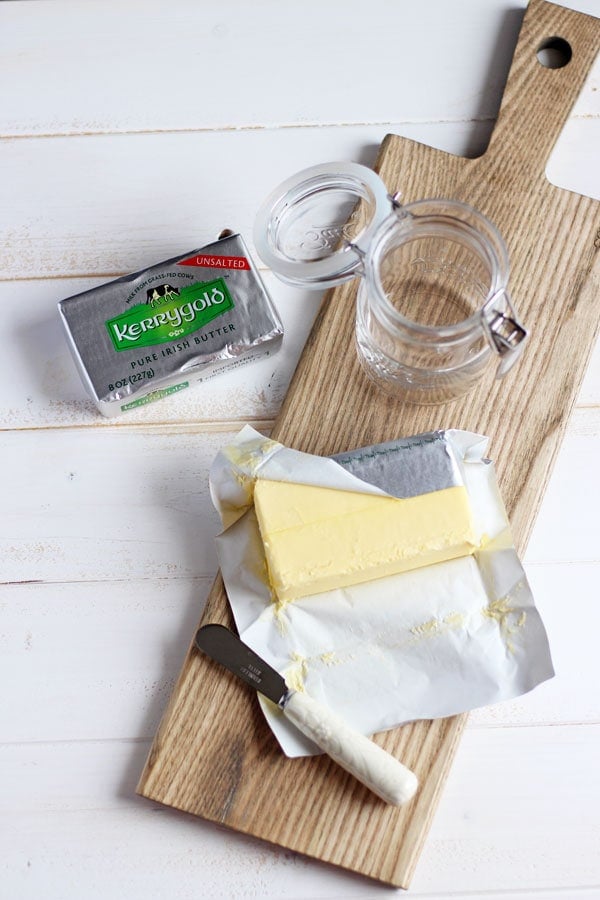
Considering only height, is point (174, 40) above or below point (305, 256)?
above

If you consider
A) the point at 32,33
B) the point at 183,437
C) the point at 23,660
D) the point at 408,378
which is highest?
the point at 32,33

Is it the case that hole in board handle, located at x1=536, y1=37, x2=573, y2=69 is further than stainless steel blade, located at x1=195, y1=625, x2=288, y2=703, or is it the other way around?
hole in board handle, located at x1=536, y1=37, x2=573, y2=69

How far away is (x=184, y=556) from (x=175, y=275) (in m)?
0.26

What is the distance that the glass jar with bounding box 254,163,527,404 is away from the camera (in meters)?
0.76

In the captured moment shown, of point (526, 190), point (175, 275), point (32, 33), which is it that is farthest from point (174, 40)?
point (526, 190)

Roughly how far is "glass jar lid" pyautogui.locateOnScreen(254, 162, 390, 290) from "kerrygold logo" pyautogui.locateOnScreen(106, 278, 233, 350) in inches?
3.0

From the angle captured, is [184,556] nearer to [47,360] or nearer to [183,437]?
[183,437]

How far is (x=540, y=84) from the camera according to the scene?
896mm

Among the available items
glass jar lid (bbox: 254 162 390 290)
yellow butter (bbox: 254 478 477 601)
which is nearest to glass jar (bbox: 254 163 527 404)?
glass jar lid (bbox: 254 162 390 290)

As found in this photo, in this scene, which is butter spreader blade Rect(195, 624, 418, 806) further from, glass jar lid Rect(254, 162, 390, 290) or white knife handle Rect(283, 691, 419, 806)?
glass jar lid Rect(254, 162, 390, 290)

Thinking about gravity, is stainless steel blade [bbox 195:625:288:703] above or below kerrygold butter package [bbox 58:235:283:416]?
below

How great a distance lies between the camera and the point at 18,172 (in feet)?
3.08

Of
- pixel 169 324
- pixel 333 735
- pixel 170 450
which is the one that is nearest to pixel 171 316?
pixel 169 324

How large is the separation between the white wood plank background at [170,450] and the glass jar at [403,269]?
0.26ft
